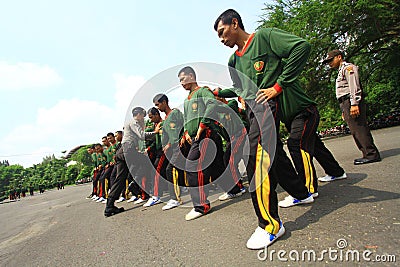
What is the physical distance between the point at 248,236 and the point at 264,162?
681 mm

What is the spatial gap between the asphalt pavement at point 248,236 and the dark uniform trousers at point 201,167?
241 mm

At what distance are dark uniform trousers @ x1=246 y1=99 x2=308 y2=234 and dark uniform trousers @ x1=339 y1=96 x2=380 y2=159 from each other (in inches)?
113

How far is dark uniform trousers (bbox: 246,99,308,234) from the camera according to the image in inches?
82.0

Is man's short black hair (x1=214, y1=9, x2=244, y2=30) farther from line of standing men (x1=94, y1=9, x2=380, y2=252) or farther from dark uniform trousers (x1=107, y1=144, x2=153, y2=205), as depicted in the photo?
dark uniform trousers (x1=107, y1=144, x2=153, y2=205)

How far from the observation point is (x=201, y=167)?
3.73 m

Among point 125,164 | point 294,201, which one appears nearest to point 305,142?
point 294,201

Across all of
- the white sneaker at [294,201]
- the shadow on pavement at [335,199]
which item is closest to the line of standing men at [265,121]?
the white sneaker at [294,201]

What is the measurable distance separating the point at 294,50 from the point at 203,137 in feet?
6.00

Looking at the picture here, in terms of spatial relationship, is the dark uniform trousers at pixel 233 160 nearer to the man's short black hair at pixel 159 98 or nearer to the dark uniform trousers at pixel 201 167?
the dark uniform trousers at pixel 201 167

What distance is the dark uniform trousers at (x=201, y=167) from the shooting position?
3547 mm

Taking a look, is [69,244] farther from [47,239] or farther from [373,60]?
[373,60]

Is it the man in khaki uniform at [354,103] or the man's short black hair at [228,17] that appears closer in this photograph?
the man's short black hair at [228,17]

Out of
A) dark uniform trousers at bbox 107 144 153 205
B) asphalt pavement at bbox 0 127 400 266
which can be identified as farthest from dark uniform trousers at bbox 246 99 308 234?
dark uniform trousers at bbox 107 144 153 205

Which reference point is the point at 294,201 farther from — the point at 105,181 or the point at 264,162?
the point at 105,181
